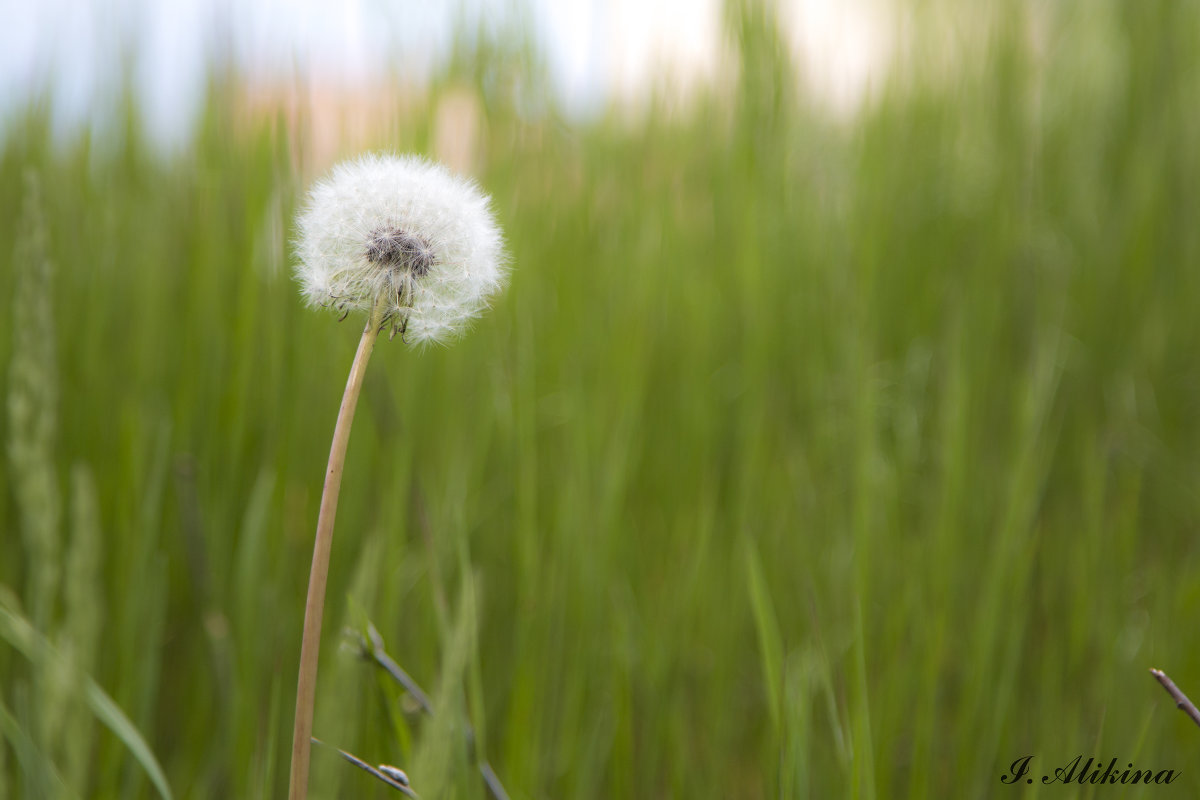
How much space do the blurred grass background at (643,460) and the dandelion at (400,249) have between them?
143 mm

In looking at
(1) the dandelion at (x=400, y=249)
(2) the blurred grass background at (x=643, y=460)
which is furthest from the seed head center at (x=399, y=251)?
(2) the blurred grass background at (x=643, y=460)

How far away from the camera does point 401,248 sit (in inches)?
18.3

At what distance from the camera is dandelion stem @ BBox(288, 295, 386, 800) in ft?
1.20

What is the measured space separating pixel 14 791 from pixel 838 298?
50.4 inches

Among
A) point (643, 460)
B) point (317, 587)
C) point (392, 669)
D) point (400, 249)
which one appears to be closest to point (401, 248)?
point (400, 249)

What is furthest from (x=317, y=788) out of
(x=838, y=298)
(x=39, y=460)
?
(x=838, y=298)

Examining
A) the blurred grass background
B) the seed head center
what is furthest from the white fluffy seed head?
the blurred grass background

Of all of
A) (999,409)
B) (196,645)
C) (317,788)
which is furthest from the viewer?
(999,409)

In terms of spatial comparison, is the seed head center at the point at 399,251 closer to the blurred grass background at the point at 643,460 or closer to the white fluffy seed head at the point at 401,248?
the white fluffy seed head at the point at 401,248

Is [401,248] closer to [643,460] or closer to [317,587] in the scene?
[317,587]

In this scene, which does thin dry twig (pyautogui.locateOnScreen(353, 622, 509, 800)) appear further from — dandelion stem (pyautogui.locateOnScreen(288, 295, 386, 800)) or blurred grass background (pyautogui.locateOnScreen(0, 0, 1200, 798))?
dandelion stem (pyautogui.locateOnScreen(288, 295, 386, 800))

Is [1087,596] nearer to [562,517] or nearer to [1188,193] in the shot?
[562,517]

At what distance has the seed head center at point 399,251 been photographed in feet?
1.52

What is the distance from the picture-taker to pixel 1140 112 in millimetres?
1931
